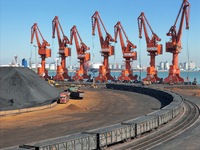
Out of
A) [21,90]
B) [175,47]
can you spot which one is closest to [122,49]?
[175,47]

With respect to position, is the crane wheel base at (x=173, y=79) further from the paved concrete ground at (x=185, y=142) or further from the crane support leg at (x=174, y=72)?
the paved concrete ground at (x=185, y=142)

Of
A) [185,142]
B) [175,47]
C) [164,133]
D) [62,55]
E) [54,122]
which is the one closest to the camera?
[185,142]

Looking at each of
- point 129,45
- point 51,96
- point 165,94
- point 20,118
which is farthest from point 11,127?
point 129,45

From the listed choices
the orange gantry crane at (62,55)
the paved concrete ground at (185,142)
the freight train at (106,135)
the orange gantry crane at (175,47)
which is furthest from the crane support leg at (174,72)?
the paved concrete ground at (185,142)

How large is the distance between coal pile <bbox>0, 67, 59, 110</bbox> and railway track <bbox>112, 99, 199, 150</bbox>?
20.0 metres

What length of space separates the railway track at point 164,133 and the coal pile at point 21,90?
19994 millimetres

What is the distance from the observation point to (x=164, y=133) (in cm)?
2870

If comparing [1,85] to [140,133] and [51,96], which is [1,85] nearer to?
[51,96]

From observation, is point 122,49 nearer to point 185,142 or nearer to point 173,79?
point 173,79

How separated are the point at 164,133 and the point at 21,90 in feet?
75.5

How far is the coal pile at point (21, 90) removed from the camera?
39.9m

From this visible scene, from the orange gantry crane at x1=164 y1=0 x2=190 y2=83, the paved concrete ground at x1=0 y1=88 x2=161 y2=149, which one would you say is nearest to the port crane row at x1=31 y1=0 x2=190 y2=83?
the orange gantry crane at x1=164 y1=0 x2=190 y2=83

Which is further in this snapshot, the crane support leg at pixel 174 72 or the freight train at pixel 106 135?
the crane support leg at pixel 174 72

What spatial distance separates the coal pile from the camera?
131 feet
